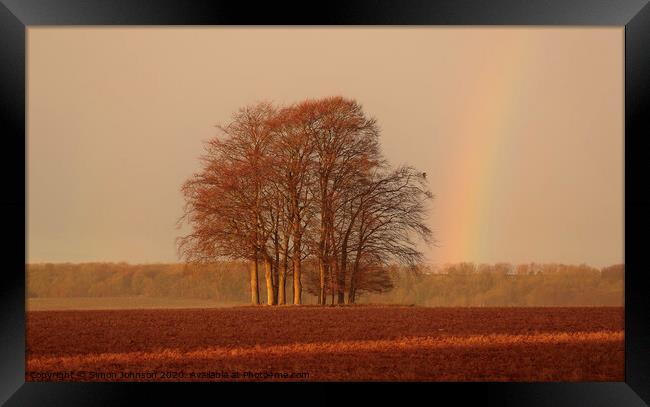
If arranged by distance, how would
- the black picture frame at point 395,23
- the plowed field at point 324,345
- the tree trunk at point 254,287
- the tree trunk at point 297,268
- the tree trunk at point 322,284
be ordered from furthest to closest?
the tree trunk at point 254,287
the tree trunk at point 297,268
the tree trunk at point 322,284
the plowed field at point 324,345
the black picture frame at point 395,23

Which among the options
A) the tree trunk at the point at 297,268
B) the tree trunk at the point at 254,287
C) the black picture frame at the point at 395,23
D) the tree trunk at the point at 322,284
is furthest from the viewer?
the tree trunk at the point at 254,287

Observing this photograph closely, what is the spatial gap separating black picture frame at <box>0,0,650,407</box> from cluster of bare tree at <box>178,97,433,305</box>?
10348 millimetres

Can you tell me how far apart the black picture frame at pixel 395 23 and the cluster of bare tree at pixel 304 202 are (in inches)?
407

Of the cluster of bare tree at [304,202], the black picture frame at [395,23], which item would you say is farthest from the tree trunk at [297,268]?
the black picture frame at [395,23]

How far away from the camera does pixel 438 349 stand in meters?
13.0

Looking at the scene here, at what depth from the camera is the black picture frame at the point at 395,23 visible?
9172 millimetres

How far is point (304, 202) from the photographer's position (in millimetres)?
20172

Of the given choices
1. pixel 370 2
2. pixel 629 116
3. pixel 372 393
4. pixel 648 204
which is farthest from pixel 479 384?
pixel 370 2

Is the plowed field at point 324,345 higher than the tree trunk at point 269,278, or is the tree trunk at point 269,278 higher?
the tree trunk at point 269,278

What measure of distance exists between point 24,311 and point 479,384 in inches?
226

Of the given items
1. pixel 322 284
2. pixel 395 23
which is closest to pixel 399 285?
pixel 322 284

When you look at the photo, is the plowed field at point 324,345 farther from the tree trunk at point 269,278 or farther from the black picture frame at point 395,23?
the tree trunk at point 269,278

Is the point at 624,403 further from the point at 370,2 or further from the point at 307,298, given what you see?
the point at 307,298

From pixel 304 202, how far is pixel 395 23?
11.2 metres
